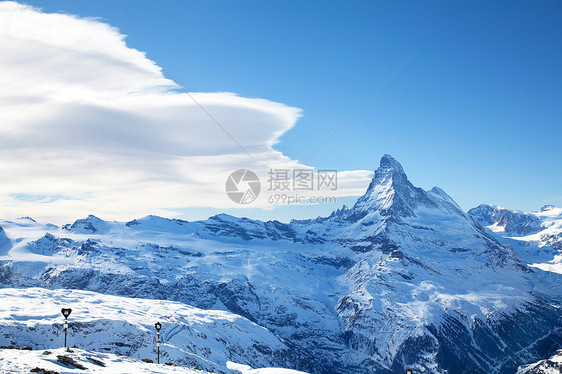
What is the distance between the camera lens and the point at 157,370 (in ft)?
212

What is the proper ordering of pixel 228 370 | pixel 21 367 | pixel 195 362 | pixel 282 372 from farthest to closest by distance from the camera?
pixel 228 370 → pixel 195 362 → pixel 282 372 → pixel 21 367

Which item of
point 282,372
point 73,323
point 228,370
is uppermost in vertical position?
point 282,372

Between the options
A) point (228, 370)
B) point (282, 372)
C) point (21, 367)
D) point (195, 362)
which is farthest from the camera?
point (228, 370)

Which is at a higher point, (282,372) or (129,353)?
(282,372)

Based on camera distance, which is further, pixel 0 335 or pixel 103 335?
pixel 103 335

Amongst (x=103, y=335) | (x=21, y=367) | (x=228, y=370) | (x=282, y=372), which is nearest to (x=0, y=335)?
(x=103, y=335)

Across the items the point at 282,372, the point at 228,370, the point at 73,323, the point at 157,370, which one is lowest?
the point at 228,370

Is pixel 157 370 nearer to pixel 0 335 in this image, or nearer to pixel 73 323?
pixel 0 335

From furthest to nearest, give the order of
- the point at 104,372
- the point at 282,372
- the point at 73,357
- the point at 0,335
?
the point at 0,335
the point at 282,372
the point at 73,357
the point at 104,372

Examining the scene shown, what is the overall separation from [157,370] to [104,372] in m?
8.62

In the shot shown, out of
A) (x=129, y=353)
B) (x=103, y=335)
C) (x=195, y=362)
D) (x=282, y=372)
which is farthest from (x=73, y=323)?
(x=282, y=372)

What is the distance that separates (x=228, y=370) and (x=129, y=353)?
38667 millimetres

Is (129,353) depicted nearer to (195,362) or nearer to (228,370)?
(195,362)

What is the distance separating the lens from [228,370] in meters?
191
